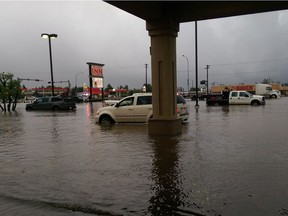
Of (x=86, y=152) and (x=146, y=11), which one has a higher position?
(x=146, y=11)

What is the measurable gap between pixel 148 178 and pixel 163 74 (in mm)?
6227

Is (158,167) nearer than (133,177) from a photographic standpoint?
No

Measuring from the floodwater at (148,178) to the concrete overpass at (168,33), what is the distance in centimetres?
179

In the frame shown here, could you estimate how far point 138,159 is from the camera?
7.97 m

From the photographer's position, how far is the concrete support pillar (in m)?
11.7

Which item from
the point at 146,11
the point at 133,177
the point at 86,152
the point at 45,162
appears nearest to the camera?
the point at 133,177

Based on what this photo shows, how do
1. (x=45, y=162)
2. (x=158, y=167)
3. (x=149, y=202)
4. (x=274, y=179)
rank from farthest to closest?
(x=45, y=162), (x=158, y=167), (x=274, y=179), (x=149, y=202)

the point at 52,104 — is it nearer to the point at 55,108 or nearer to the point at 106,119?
the point at 55,108

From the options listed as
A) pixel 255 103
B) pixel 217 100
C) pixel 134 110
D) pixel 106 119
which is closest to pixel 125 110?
pixel 134 110

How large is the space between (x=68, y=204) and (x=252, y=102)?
33.8 m

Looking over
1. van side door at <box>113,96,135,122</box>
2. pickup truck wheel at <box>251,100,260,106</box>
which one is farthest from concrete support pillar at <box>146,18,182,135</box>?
pickup truck wheel at <box>251,100,260,106</box>

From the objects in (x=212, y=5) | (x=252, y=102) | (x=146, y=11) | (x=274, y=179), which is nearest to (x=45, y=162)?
(x=274, y=179)

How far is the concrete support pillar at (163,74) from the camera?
1167 cm

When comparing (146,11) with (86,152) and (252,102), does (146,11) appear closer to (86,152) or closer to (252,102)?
(86,152)
